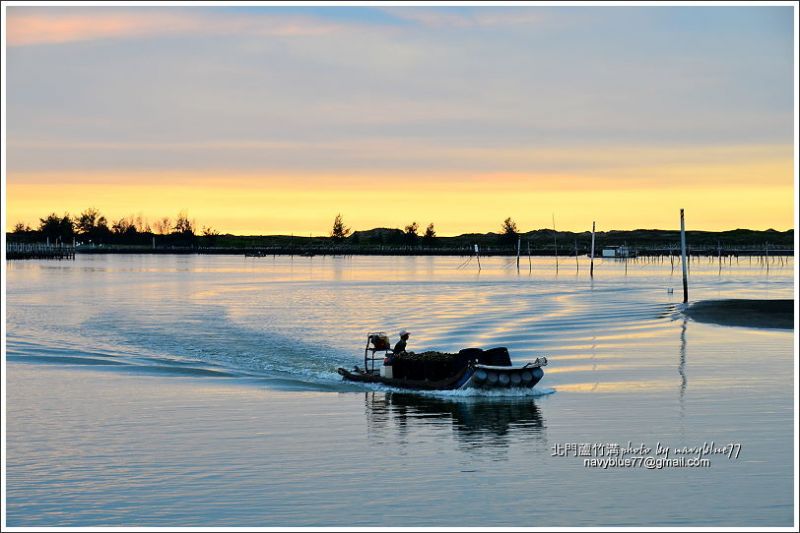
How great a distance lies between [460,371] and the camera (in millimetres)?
32469

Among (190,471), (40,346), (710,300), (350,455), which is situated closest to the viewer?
(190,471)

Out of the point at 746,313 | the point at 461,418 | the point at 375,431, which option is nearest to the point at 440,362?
the point at 461,418

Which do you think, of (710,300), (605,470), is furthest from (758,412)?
(710,300)

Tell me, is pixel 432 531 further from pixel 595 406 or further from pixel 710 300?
pixel 710 300

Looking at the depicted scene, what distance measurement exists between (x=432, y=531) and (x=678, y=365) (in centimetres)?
2508

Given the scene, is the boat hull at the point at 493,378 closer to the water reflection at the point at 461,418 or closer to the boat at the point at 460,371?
the boat at the point at 460,371

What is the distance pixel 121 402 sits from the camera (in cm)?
3247

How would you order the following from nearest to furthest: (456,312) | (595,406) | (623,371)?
(595,406) → (623,371) → (456,312)

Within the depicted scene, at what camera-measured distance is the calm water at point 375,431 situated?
1947 centimetres

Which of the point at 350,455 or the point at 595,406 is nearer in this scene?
the point at 350,455

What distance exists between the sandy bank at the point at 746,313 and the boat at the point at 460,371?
96.7ft

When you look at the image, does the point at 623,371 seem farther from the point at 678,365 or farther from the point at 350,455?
the point at 350,455

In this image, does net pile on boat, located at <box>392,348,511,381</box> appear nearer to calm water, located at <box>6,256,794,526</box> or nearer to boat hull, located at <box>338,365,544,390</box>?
boat hull, located at <box>338,365,544,390</box>

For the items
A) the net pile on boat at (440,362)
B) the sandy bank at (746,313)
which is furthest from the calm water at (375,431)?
the sandy bank at (746,313)
